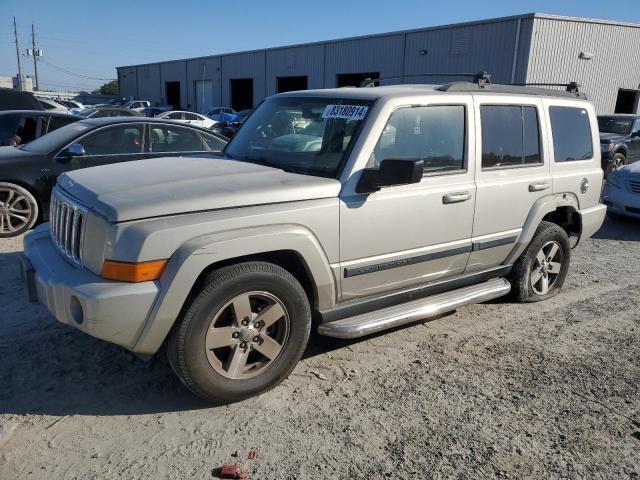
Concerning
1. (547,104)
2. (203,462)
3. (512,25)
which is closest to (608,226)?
(547,104)

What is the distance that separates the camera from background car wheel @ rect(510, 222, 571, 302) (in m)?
4.84

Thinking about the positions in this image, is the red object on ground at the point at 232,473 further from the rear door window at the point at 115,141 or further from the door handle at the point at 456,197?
the rear door window at the point at 115,141

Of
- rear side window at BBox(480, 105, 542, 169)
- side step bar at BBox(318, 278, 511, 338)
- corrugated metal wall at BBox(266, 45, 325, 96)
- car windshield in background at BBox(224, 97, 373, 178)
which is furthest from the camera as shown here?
corrugated metal wall at BBox(266, 45, 325, 96)

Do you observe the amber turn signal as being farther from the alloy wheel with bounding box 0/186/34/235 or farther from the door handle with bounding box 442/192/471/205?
the alloy wheel with bounding box 0/186/34/235

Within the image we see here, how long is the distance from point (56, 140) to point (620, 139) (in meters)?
13.9

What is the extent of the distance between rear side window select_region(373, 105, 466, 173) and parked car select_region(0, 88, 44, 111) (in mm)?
10829

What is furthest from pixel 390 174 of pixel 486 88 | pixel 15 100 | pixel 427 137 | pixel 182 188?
pixel 15 100

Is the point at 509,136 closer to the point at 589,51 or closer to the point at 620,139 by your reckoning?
the point at 620,139

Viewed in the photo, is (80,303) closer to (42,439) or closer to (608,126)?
(42,439)

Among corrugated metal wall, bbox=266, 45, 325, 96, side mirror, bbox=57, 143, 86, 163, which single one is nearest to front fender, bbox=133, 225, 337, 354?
side mirror, bbox=57, 143, 86, 163

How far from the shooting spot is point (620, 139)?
47.4 feet

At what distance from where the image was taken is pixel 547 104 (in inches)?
187

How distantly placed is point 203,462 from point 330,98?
2604 mm

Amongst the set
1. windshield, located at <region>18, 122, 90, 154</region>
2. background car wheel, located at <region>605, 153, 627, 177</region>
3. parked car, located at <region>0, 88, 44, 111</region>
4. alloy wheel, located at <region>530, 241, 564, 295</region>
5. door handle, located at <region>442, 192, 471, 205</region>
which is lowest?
alloy wheel, located at <region>530, 241, 564, 295</region>
